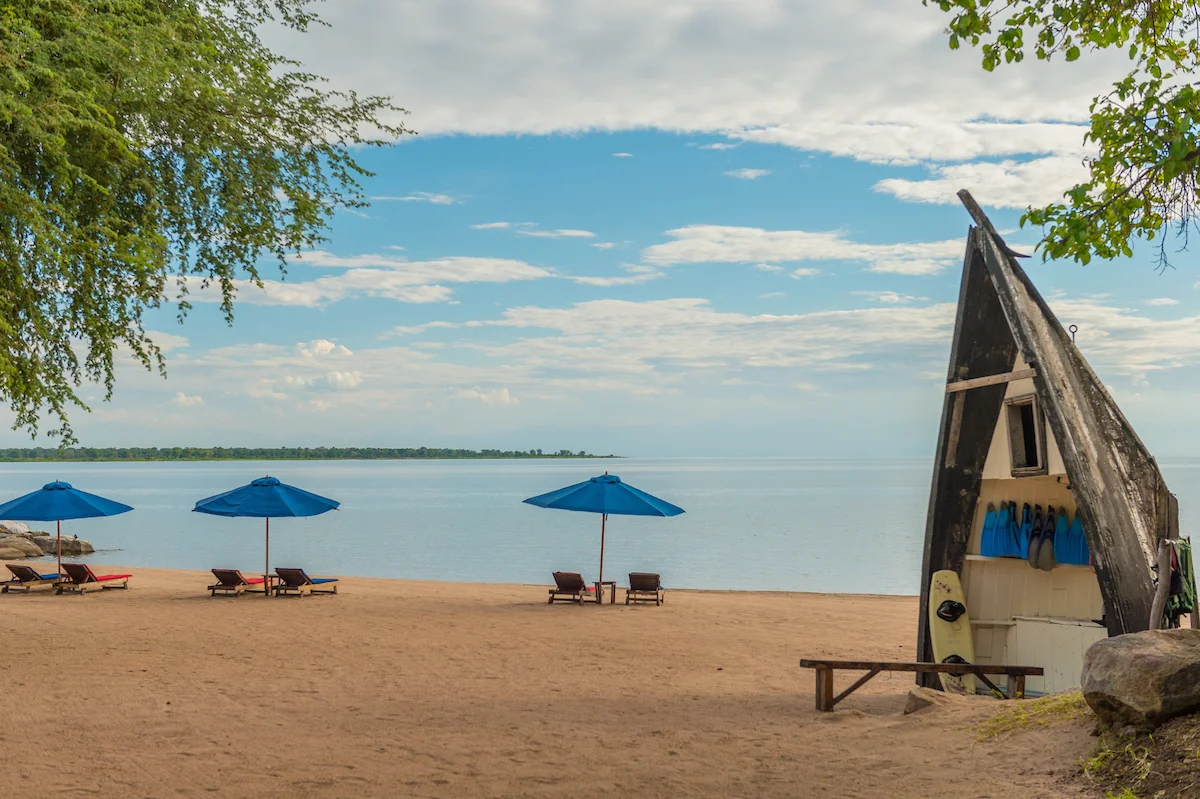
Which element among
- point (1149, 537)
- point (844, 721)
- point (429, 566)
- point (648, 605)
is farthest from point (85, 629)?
point (429, 566)

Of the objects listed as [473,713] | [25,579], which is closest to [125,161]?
[473,713]

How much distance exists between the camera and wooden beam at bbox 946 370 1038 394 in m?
9.20

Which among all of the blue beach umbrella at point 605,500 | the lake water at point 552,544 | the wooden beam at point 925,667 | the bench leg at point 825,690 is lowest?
the lake water at point 552,544

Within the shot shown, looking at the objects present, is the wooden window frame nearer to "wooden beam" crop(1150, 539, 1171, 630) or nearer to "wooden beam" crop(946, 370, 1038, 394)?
"wooden beam" crop(946, 370, 1038, 394)

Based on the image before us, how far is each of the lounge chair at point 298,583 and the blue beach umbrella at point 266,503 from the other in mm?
388

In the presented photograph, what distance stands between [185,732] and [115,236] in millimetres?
4575

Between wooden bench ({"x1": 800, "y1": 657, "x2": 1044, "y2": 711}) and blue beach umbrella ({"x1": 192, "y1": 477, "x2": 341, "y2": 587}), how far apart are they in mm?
10655

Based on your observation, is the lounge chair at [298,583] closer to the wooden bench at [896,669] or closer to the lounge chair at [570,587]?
the lounge chair at [570,587]

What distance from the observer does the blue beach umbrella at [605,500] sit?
17.5 meters

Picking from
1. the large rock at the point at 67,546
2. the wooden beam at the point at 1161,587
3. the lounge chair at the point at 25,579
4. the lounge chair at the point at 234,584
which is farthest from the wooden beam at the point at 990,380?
the large rock at the point at 67,546

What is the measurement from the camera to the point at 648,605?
1791 cm

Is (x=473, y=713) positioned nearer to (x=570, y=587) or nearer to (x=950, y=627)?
(x=950, y=627)

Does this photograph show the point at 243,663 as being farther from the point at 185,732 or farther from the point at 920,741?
the point at 920,741

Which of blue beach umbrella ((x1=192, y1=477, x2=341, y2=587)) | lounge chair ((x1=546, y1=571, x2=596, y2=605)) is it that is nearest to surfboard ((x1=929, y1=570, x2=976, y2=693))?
lounge chair ((x1=546, y1=571, x2=596, y2=605))
